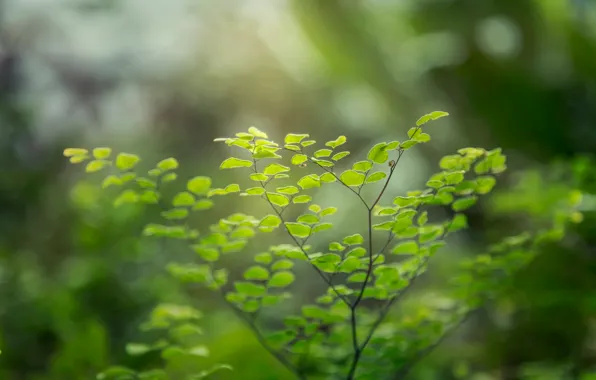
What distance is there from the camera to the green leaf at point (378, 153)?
73 cm

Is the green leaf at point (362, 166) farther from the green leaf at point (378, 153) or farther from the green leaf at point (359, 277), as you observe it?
the green leaf at point (359, 277)

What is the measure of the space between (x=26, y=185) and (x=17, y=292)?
0.73 m

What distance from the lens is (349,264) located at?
2.60 ft

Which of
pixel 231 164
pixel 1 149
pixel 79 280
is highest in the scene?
pixel 1 149

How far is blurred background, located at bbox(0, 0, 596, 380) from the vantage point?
1.67 m

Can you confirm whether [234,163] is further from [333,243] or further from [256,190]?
[333,243]

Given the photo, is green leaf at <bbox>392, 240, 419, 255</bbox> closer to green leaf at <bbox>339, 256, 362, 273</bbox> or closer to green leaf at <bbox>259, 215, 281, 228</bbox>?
green leaf at <bbox>339, 256, 362, 273</bbox>

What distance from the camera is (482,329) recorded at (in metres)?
2.04

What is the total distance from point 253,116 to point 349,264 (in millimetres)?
2012

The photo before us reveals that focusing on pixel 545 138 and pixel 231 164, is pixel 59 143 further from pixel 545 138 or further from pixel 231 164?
pixel 545 138

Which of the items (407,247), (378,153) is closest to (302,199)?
(378,153)

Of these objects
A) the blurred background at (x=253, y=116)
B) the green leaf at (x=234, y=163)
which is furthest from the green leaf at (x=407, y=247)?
the blurred background at (x=253, y=116)

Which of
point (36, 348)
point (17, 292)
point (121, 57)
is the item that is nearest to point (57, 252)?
point (17, 292)

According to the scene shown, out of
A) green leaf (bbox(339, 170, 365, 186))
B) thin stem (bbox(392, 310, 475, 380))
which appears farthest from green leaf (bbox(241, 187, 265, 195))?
thin stem (bbox(392, 310, 475, 380))
